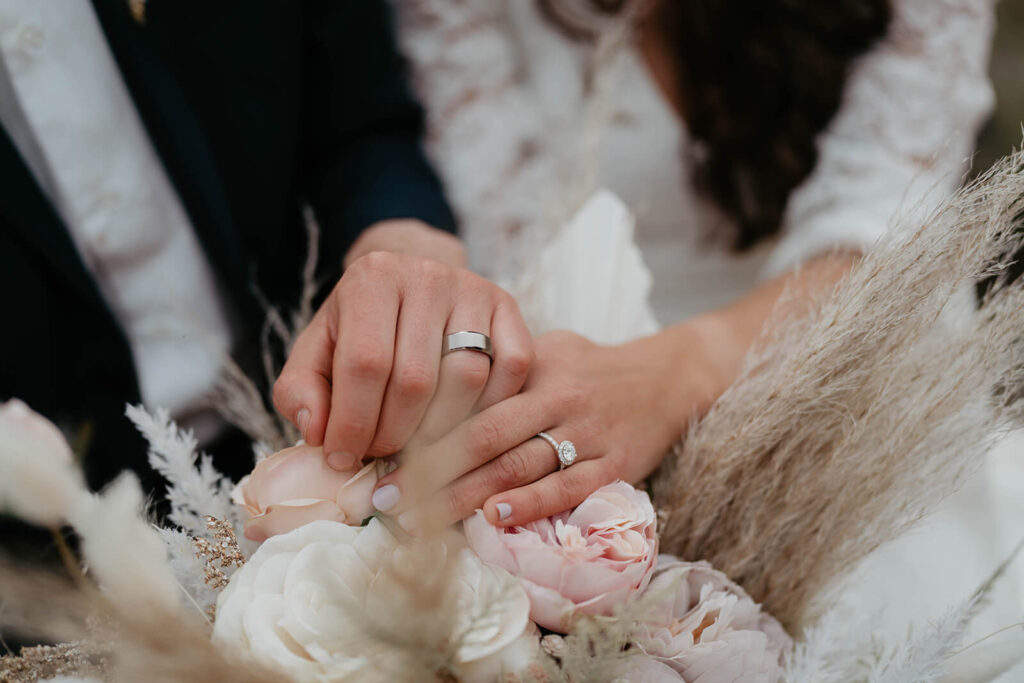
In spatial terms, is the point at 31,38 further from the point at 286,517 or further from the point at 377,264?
the point at 286,517

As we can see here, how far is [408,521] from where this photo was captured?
34 centimetres

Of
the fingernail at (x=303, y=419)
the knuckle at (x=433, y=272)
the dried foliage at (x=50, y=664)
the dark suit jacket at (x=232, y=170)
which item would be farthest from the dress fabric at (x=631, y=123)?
the dried foliage at (x=50, y=664)

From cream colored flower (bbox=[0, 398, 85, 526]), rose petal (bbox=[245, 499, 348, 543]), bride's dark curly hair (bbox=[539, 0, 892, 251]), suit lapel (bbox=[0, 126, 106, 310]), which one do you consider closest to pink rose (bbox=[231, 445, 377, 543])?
rose petal (bbox=[245, 499, 348, 543])

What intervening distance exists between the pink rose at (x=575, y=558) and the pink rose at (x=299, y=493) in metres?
0.07

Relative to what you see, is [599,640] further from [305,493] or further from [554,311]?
[554,311]

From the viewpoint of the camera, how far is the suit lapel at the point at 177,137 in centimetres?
68

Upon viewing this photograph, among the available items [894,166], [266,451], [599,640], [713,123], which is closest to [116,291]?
[266,451]

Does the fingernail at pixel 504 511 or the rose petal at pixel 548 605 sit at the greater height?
the fingernail at pixel 504 511

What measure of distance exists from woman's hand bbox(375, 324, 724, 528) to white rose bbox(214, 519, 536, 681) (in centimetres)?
3

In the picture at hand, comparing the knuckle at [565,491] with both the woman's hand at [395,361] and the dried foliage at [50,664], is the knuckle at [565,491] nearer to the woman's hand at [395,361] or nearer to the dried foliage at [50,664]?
the woman's hand at [395,361]

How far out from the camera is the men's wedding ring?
439 mm

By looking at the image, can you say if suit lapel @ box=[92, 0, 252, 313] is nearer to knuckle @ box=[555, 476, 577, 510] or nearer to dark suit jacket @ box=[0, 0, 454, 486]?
dark suit jacket @ box=[0, 0, 454, 486]

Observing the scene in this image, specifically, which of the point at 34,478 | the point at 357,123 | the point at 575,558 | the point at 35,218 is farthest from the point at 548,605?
the point at 357,123

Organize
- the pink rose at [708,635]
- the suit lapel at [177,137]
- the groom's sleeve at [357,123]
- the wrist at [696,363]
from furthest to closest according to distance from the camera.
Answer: the groom's sleeve at [357,123]
the suit lapel at [177,137]
the wrist at [696,363]
the pink rose at [708,635]
